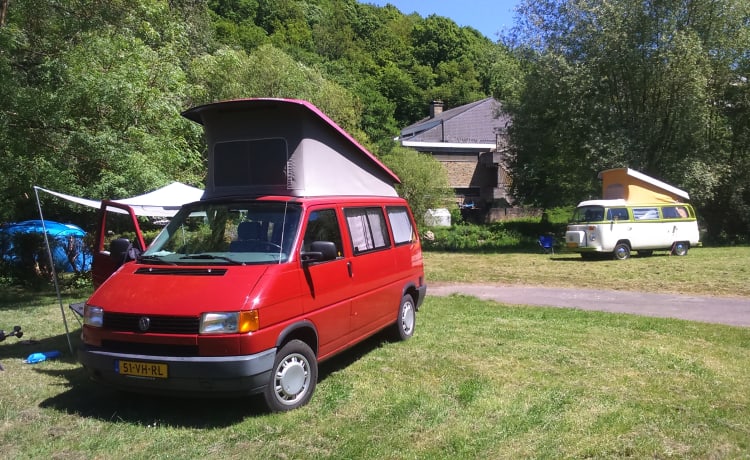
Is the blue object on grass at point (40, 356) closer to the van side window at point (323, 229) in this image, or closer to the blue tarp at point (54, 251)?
the van side window at point (323, 229)

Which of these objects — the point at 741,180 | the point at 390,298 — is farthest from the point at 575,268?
the point at 741,180

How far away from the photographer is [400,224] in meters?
8.15

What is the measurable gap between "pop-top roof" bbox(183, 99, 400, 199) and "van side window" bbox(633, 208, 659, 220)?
17.1m

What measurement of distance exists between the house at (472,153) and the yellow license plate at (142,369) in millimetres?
36324

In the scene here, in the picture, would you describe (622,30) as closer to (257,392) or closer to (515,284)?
(515,284)

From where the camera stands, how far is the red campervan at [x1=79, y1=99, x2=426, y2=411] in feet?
15.4

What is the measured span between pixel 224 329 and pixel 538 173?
2973 cm

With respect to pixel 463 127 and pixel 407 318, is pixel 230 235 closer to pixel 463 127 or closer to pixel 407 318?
pixel 407 318

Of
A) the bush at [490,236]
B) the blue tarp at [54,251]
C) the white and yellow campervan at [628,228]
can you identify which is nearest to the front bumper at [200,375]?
the blue tarp at [54,251]

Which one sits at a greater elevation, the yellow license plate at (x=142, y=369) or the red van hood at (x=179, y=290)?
the red van hood at (x=179, y=290)

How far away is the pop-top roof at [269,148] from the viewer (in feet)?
20.1

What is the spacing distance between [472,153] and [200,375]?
1821 inches

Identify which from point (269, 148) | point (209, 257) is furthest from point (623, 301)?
point (209, 257)

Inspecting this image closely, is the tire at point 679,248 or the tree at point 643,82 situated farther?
the tree at point 643,82
